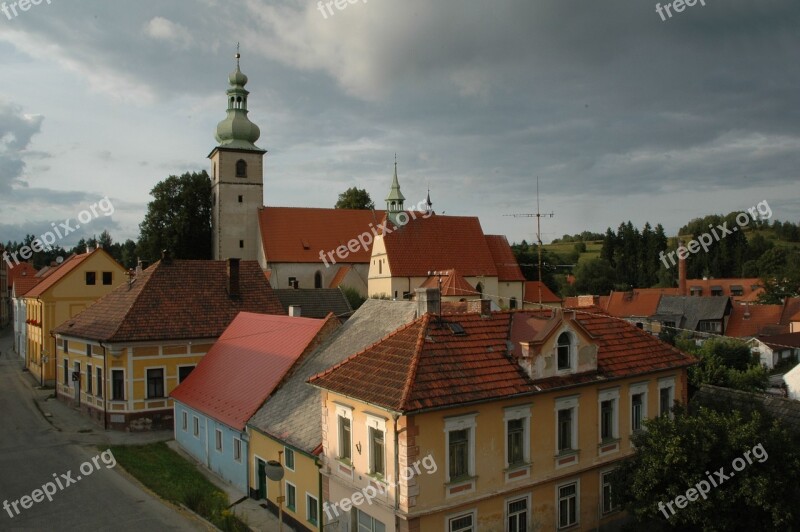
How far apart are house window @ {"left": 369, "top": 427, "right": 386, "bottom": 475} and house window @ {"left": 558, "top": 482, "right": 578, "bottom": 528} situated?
5191 mm

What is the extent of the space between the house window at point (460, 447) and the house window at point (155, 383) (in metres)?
18.4

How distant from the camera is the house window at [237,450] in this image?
20.2 meters

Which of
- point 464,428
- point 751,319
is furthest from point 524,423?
point 751,319

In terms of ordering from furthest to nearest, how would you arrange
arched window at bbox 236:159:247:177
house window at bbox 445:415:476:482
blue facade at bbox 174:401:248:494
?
1. arched window at bbox 236:159:247:177
2. blue facade at bbox 174:401:248:494
3. house window at bbox 445:415:476:482

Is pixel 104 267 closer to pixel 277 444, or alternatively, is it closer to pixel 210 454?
pixel 210 454

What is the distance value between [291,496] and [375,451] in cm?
467

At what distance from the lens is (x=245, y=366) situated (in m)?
23.7

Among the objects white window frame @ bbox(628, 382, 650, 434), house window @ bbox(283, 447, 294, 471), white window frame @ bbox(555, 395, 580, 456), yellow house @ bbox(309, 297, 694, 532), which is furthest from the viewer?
white window frame @ bbox(628, 382, 650, 434)

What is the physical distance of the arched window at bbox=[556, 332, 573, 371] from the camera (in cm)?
1636

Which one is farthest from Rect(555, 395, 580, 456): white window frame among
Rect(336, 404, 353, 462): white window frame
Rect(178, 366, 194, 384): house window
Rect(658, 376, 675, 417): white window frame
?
Rect(178, 366, 194, 384): house window

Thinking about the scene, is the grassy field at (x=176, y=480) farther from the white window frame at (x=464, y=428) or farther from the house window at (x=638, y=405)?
the house window at (x=638, y=405)

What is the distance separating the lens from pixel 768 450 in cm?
1394

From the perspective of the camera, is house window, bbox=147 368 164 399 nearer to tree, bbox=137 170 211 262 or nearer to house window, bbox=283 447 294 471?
house window, bbox=283 447 294 471

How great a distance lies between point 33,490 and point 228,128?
41536 mm
